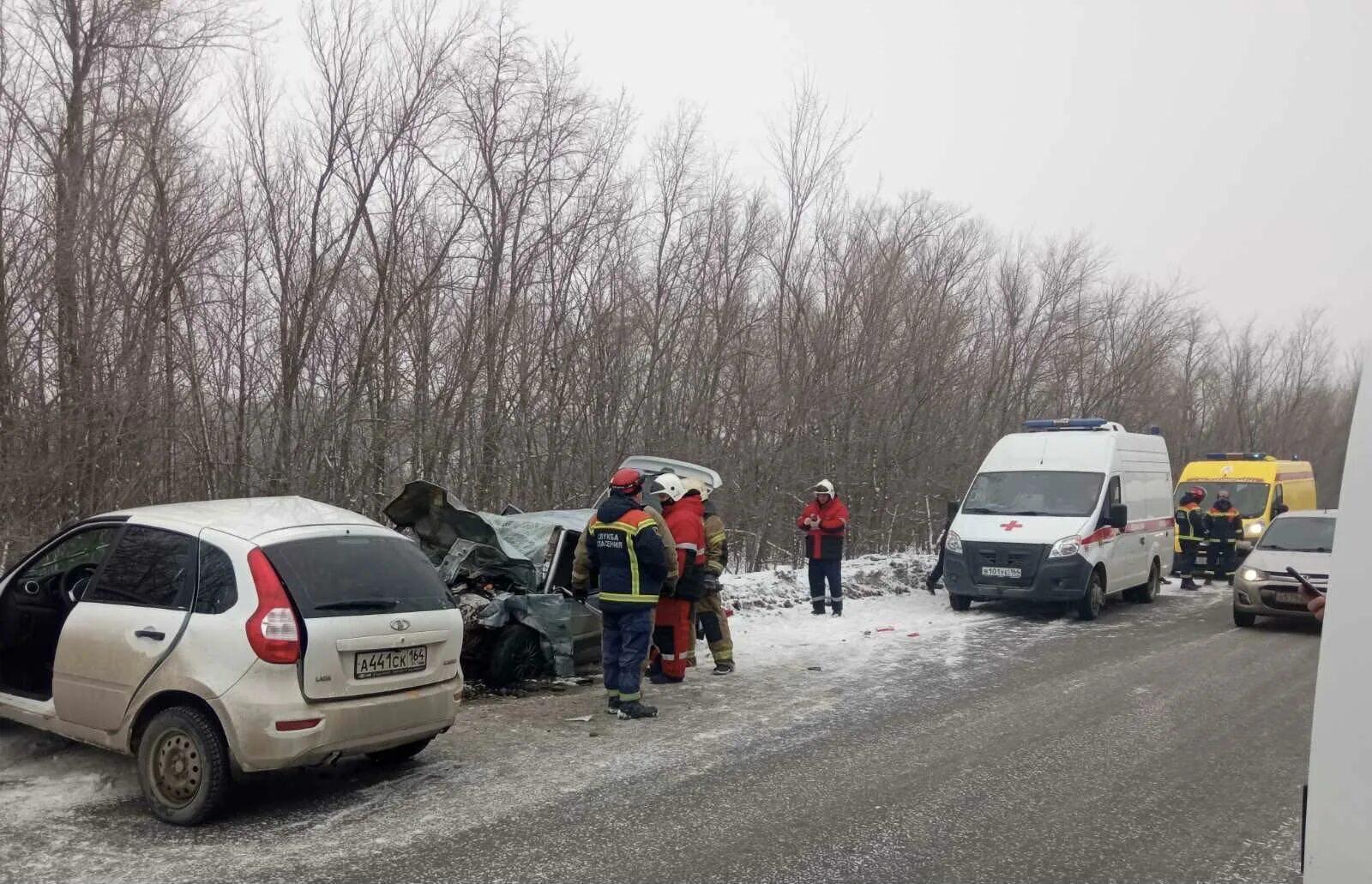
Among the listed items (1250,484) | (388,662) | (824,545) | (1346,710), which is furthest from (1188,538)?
(1346,710)

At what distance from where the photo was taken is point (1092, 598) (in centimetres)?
1384

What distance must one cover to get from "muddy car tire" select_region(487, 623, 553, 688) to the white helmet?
1.68 metres

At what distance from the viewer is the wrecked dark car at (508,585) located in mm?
8648

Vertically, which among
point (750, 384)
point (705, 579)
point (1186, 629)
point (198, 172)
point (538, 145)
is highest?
point (538, 145)

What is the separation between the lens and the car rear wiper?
5.46m

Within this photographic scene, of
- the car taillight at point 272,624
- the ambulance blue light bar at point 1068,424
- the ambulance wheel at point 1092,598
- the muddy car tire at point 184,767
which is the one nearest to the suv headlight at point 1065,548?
the ambulance wheel at point 1092,598

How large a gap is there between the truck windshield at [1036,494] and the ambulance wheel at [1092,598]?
3.02 feet

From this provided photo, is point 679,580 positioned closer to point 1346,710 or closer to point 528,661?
point 528,661

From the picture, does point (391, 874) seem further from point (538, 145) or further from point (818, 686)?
point (538, 145)

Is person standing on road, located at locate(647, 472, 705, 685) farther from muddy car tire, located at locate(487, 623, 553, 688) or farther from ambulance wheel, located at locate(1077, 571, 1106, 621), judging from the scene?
ambulance wheel, located at locate(1077, 571, 1106, 621)

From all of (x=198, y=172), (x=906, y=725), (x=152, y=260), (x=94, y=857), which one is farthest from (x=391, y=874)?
(x=198, y=172)

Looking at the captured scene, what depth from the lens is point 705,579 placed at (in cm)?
964

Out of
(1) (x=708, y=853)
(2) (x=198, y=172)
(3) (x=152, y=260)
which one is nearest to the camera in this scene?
(1) (x=708, y=853)

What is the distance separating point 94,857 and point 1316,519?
14.9 meters
